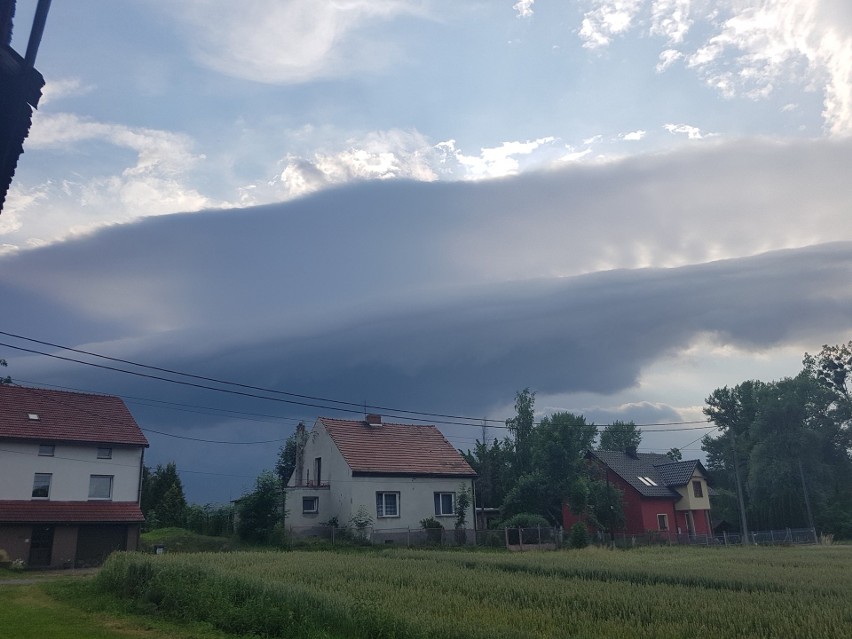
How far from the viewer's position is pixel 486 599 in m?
16.3

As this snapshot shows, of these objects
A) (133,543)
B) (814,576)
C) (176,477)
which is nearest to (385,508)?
(133,543)

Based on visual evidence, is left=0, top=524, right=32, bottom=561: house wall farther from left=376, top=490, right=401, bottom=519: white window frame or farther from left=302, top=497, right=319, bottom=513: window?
left=376, top=490, right=401, bottom=519: white window frame

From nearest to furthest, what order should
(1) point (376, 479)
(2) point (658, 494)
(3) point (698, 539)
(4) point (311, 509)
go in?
(1) point (376, 479) < (4) point (311, 509) < (3) point (698, 539) < (2) point (658, 494)

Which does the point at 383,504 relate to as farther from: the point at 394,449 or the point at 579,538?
the point at 579,538

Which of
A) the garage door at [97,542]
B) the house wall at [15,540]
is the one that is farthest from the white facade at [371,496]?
the house wall at [15,540]

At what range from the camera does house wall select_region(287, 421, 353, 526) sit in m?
43.3

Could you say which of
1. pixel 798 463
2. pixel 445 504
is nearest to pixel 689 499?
pixel 798 463

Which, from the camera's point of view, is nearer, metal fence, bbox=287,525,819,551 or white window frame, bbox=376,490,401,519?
metal fence, bbox=287,525,819,551

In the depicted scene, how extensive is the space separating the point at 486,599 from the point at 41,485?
30.9 meters

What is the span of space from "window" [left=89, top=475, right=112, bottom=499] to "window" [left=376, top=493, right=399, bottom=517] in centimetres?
1599

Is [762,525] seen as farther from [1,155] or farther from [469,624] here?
[1,155]

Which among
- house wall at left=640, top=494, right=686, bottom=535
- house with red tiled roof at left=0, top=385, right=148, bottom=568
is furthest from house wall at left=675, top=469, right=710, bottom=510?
house with red tiled roof at left=0, top=385, right=148, bottom=568

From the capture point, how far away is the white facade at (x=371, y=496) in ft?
141

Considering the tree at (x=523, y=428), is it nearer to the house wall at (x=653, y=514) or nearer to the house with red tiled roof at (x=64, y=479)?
the house wall at (x=653, y=514)
